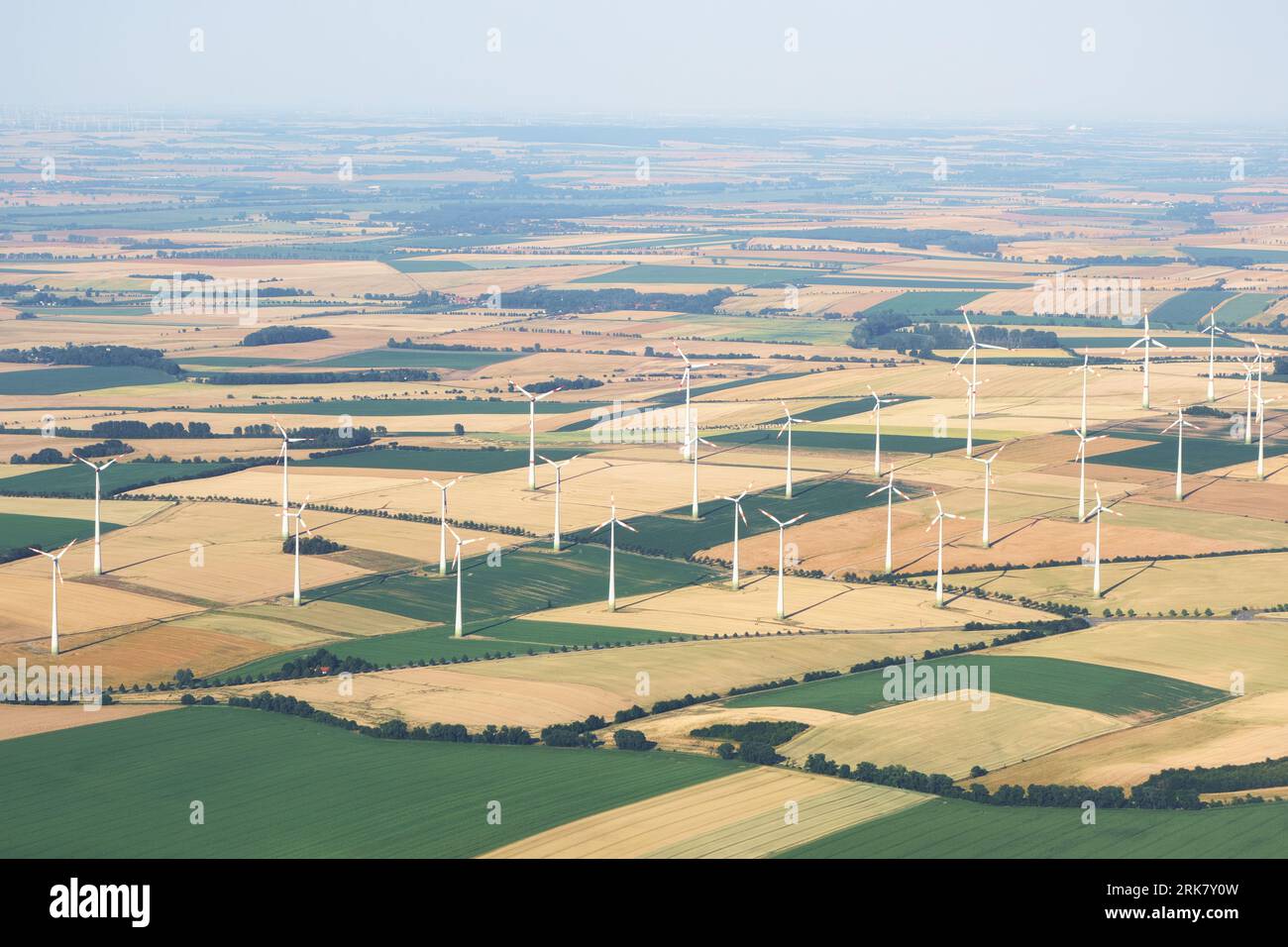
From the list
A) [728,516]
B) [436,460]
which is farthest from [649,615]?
[436,460]

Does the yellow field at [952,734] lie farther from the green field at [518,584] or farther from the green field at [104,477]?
the green field at [104,477]

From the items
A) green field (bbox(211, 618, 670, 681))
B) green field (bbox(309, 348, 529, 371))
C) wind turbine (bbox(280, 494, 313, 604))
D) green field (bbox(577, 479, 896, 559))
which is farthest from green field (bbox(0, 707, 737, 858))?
green field (bbox(309, 348, 529, 371))

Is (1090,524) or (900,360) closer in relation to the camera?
(1090,524)

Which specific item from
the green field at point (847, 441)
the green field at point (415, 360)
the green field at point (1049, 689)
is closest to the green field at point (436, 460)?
the green field at point (847, 441)

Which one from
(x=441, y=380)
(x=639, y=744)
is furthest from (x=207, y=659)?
(x=441, y=380)
